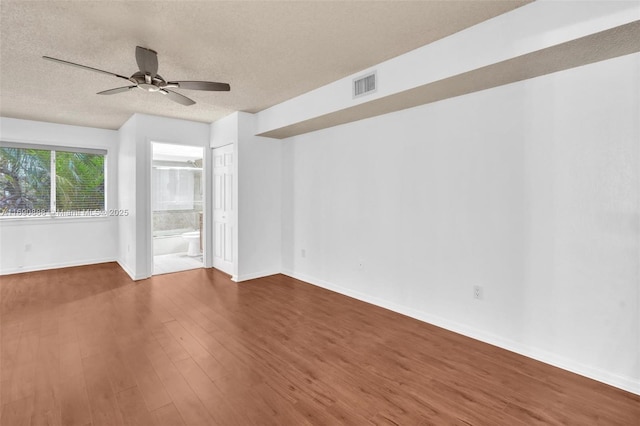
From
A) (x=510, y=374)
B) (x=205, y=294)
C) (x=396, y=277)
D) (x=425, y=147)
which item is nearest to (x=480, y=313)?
(x=510, y=374)

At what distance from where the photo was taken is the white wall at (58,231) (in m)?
5.19

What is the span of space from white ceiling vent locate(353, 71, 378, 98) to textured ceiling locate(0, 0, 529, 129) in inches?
4.8

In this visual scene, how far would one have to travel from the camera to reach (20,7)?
6.98ft

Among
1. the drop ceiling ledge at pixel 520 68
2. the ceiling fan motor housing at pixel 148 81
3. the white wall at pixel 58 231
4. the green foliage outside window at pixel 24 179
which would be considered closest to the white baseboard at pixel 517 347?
the drop ceiling ledge at pixel 520 68

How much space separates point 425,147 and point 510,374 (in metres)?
2.16

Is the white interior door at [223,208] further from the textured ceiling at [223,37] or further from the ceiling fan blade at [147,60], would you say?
the ceiling fan blade at [147,60]

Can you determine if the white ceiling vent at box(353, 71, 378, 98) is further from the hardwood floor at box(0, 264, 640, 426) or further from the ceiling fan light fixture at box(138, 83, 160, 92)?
the hardwood floor at box(0, 264, 640, 426)

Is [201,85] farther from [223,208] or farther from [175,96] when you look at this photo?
[223,208]

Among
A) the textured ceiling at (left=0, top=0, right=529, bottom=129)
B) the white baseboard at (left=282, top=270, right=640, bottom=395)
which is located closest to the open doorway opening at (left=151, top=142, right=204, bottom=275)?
the textured ceiling at (left=0, top=0, right=529, bottom=129)

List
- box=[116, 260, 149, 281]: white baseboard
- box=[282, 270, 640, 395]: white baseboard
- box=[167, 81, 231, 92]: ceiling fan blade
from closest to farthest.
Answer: box=[282, 270, 640, 395]: white baseboard → box=[167, 81, 231, 92]: ceiling fan blade → box=[116, 260, 149, 281]: white baseboard

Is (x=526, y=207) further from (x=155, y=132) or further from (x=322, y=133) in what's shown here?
(x=155, y=132)

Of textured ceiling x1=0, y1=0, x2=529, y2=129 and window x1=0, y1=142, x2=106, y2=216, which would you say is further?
window x1=0, y1=142, x2=106, y2=216

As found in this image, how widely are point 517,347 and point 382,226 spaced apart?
1.74 meters

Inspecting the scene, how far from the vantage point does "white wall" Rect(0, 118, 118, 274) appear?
204 inches
